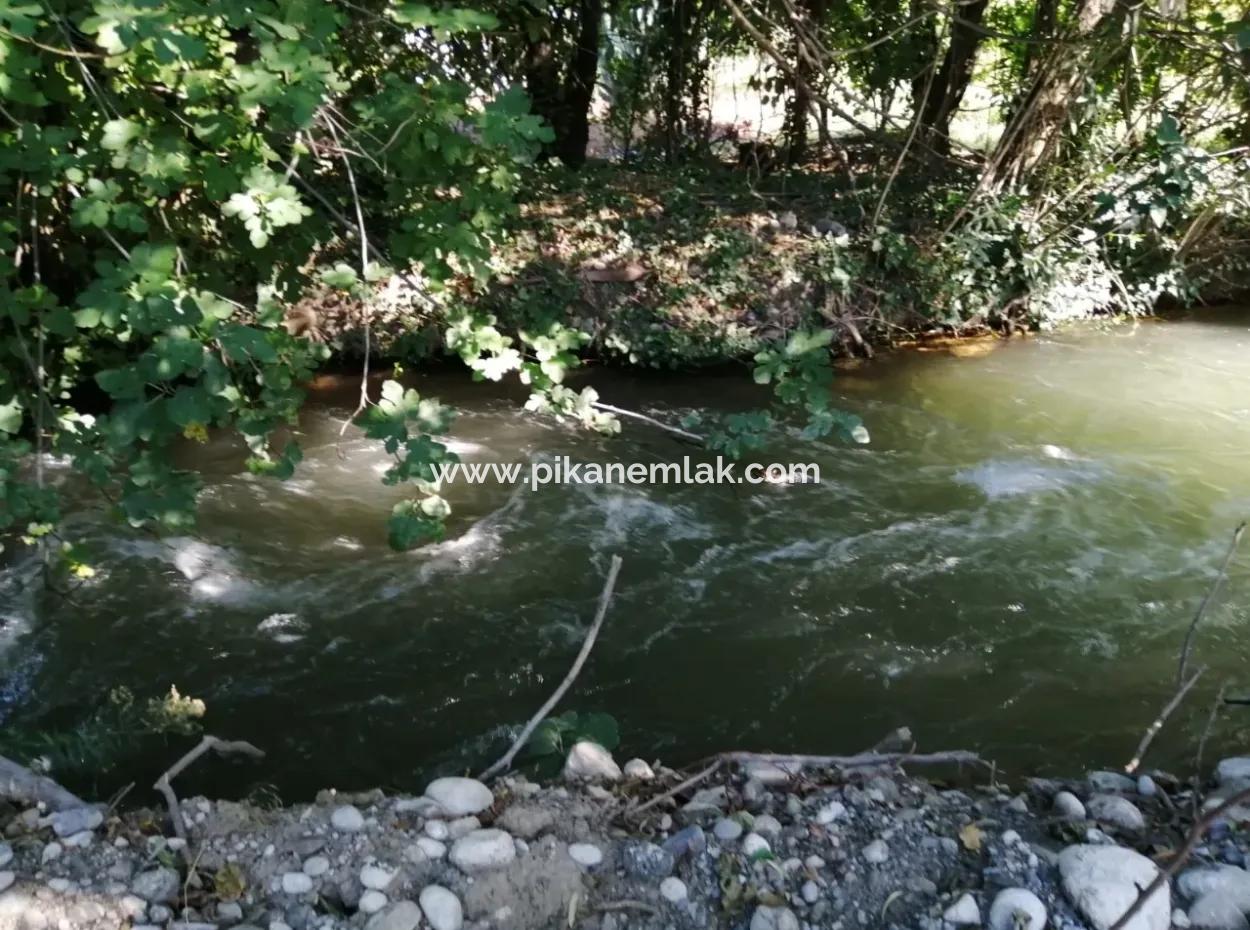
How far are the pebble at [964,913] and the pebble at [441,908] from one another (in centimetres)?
102

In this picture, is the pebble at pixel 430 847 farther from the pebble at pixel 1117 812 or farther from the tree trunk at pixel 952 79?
→ the tree trunk at pixel 952 79

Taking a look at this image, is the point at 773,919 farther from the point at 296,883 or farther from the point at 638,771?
the point at 296,883

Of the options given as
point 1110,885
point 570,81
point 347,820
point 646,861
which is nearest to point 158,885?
point 347,820

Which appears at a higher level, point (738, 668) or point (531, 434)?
point (531, 434)

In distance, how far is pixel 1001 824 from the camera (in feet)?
7.91

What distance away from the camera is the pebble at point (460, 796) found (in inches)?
92.3

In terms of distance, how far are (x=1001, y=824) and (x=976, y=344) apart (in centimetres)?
564

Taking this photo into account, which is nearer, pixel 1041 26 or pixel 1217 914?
pixel 1217 914

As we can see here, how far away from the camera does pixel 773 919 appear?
2.03 metres

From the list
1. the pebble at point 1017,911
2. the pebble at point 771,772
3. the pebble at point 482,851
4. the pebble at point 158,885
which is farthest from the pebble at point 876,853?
the pebble at point 158,885

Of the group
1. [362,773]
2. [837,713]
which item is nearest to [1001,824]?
[837,713]

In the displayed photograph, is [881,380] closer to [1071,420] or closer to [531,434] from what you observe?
[1071,420]

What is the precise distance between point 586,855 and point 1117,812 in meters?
1.41

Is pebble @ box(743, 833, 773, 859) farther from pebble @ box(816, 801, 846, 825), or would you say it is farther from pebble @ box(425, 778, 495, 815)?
pebble @ box(425, 778, 495, 815)
